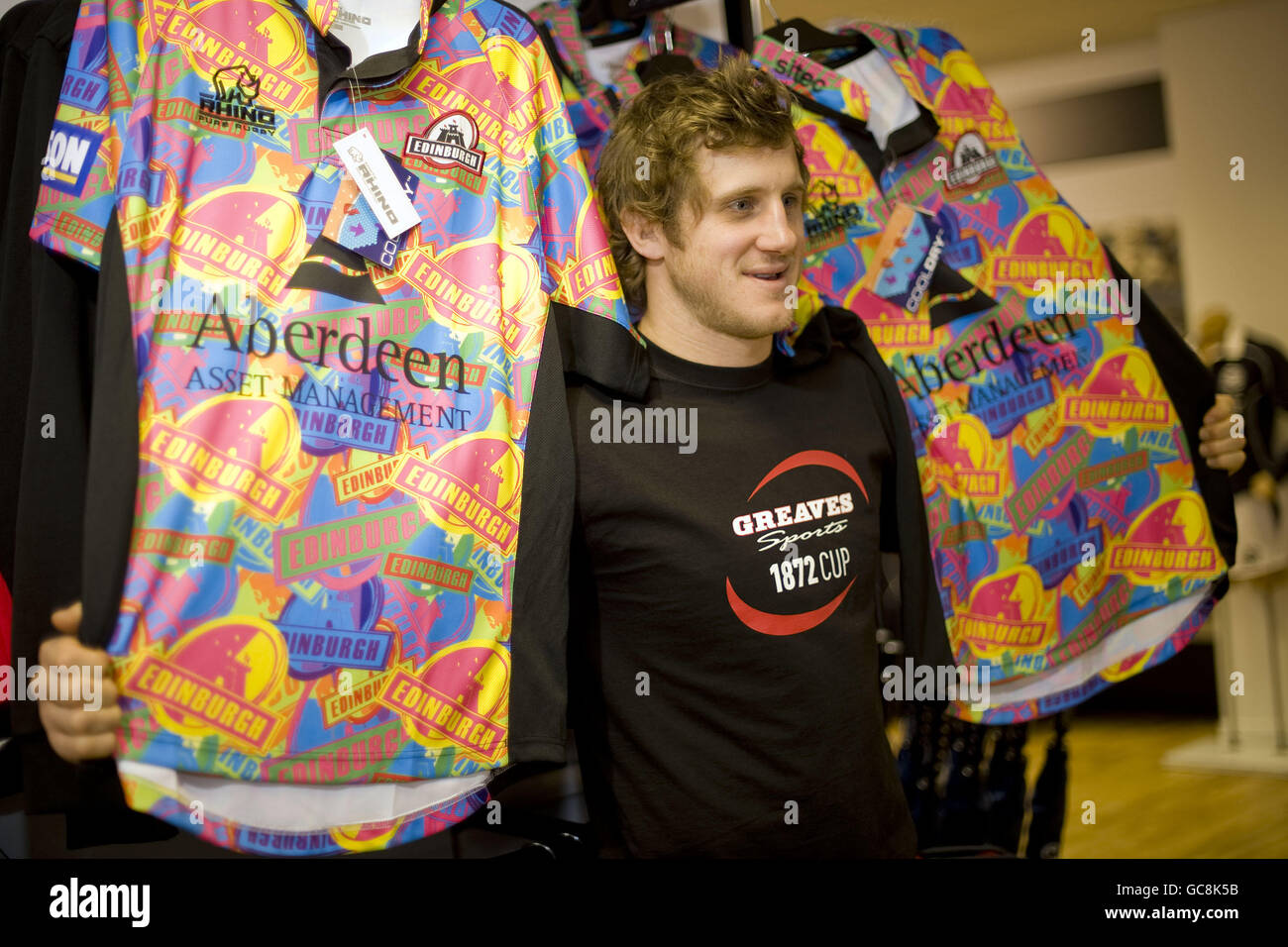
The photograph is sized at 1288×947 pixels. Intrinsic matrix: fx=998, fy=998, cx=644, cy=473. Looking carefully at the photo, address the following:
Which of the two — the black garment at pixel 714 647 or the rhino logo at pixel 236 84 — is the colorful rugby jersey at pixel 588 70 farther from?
the rhino logo at pixel 236 84

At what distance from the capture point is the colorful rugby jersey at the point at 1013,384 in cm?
180

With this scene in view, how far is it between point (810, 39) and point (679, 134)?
1.72 feet

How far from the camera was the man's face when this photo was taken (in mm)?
1552

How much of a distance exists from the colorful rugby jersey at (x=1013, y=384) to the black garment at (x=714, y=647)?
361 mm

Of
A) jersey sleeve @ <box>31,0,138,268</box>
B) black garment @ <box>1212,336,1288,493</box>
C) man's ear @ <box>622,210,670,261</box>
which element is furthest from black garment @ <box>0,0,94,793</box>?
black garment @ <box>1212,336,1288,493</box>

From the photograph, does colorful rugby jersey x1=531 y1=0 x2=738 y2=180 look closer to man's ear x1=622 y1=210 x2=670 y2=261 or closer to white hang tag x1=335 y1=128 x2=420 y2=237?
man's ear x1=622 y1=210 x2=670 y2=261

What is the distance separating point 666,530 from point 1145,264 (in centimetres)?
466

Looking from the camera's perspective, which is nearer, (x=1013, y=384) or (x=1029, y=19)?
(x=1013, y=384)

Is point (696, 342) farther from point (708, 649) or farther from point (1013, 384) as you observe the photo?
point (1013, 384)

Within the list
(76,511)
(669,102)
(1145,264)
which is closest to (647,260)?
(669,102)

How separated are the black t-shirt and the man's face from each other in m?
0.15

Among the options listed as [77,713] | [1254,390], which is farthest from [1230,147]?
[77,713]

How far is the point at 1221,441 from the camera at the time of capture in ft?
6.07

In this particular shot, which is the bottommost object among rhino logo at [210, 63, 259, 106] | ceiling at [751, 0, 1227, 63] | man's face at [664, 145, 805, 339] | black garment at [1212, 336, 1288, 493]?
black garment at [1212, 336, 1288, 493]
